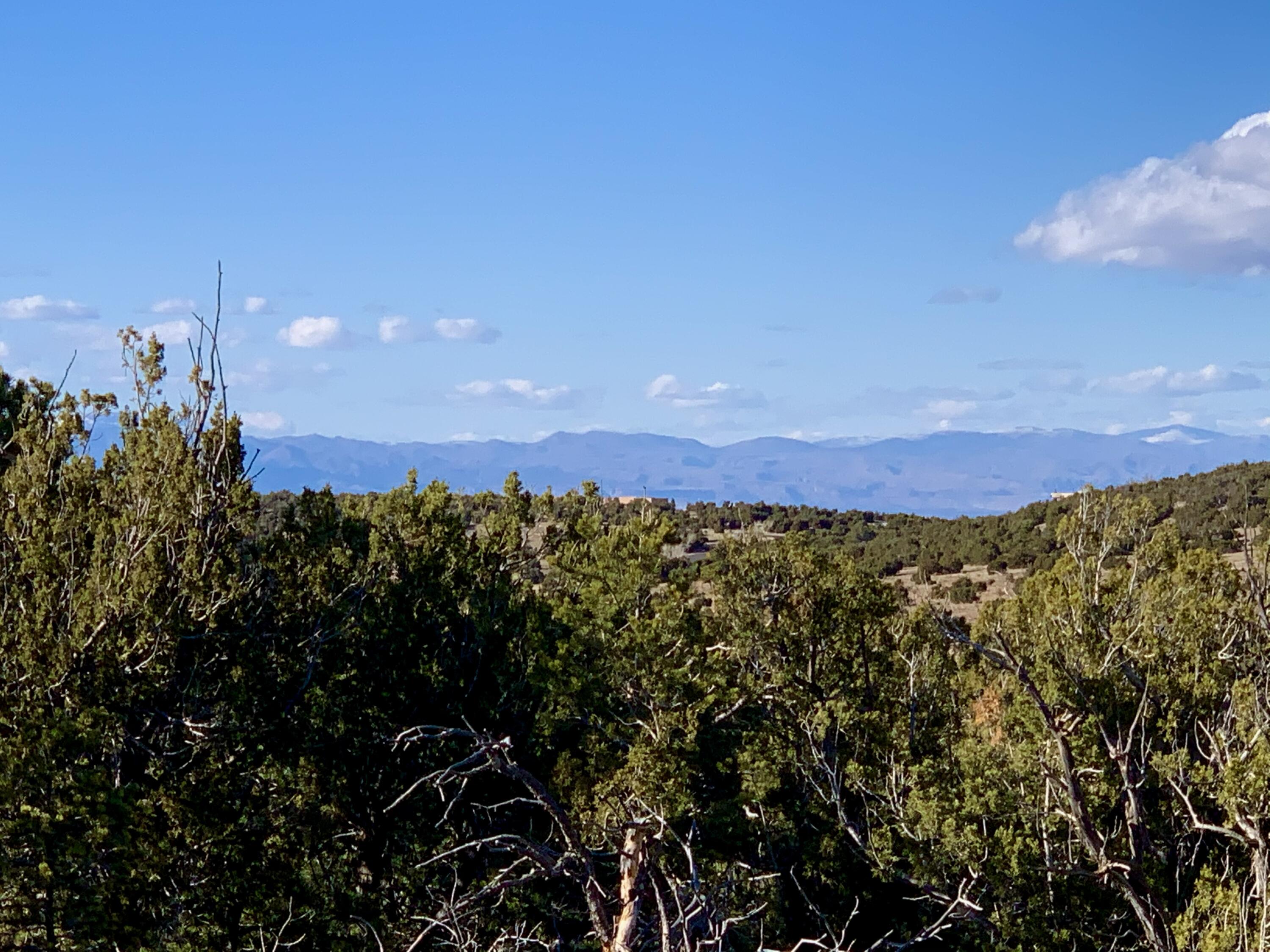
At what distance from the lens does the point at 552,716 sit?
19891mm

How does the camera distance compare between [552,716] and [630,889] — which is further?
[552,716]

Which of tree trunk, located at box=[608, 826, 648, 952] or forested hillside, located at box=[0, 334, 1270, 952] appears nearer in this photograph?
tree trunk, located at box=[608, 826, 648, 952]

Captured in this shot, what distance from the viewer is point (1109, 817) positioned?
1995cm

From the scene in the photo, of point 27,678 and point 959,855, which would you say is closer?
point 27,678

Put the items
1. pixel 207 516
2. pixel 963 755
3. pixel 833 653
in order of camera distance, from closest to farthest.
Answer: pixel 207 516, pixel 963 755, pixel 833 653

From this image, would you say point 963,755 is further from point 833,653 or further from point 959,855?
point 833,653

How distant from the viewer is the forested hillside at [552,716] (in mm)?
14867

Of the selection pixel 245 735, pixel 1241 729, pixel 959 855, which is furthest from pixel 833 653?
pixel 245 735

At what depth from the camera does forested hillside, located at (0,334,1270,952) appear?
585 inches

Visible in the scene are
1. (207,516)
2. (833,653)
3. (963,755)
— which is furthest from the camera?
(833,653)

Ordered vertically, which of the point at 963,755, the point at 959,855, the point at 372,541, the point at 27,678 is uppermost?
the point at 372,541

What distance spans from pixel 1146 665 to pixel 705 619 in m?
8.57

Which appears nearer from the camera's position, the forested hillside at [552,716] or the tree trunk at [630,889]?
the tree trunk at [630,889]

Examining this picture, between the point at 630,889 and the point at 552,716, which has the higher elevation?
the point at 630,889
